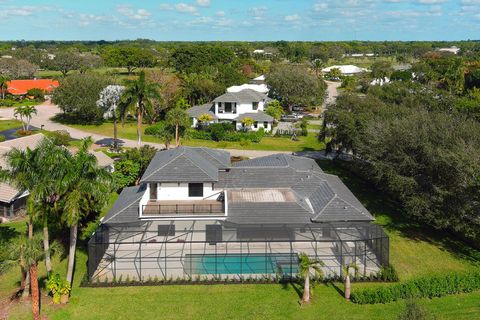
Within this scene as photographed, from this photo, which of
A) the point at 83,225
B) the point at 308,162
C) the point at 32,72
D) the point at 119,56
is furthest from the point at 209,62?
the point at 83,225

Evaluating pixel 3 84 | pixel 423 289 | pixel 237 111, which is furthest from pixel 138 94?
pixel 3 84

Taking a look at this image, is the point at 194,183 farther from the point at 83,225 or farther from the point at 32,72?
the point at 32,72

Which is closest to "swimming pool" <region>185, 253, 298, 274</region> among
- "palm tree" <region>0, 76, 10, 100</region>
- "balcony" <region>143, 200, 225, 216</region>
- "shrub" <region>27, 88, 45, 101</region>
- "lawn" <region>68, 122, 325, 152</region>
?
"balcony" <region>143, 200, 225, 216</region>

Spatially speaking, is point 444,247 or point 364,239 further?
point 444,247

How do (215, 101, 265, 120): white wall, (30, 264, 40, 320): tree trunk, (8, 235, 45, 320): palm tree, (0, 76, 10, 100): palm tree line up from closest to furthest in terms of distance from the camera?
(8, 235, 45, 320): palm tree, (30, 264, 40, 320): tree trunk, (215, 101, 265, 120): white wall, (0, 76, 10, 100): palm tree

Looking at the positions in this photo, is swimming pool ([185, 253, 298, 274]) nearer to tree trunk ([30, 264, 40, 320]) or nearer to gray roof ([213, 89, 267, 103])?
tree trunk ([30, 264, 40, 320])
